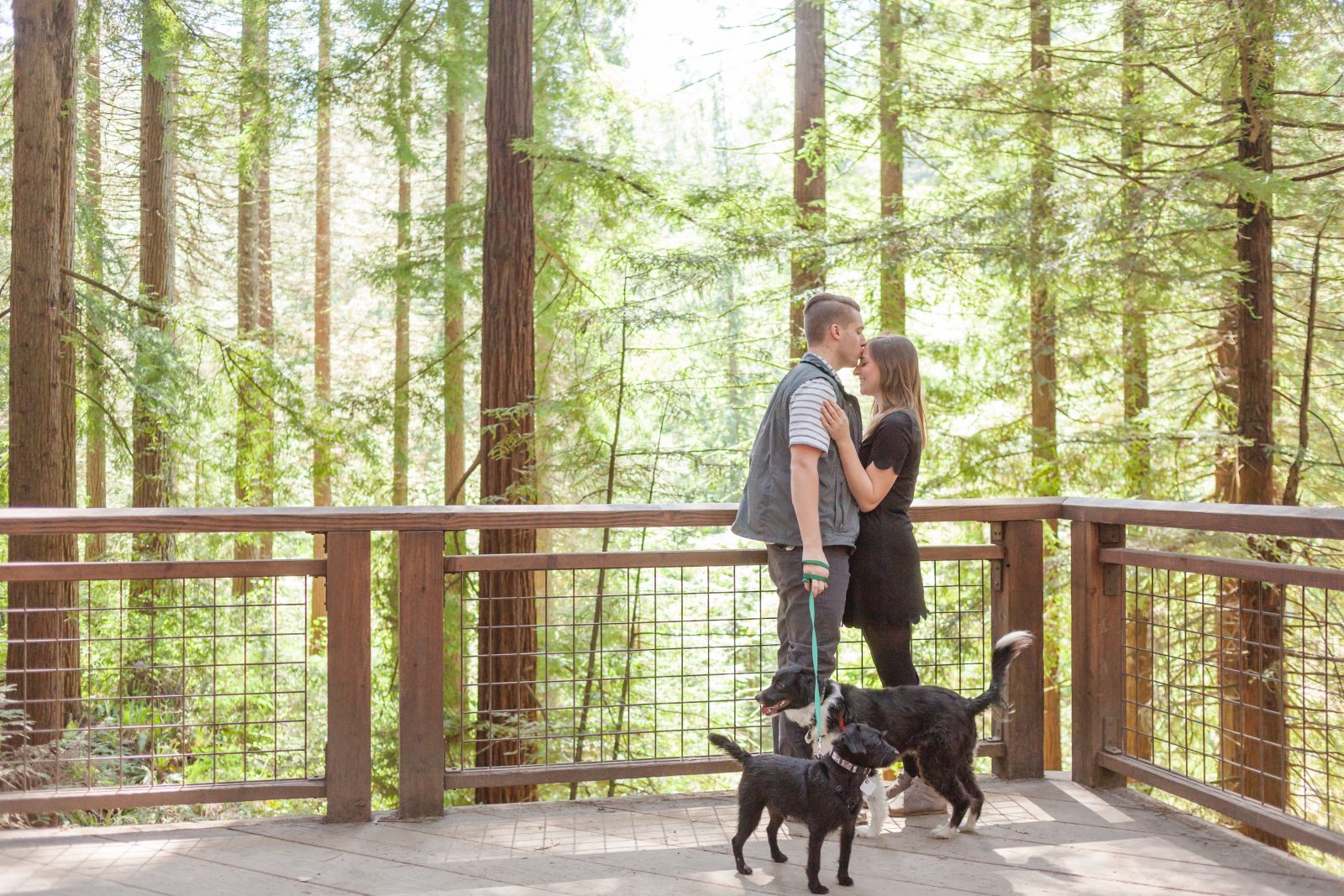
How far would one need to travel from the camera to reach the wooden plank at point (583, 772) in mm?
3578

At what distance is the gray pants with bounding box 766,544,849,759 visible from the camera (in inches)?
126

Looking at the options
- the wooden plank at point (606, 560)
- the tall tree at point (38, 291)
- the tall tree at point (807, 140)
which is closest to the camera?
the wooden plank at point (606, 560)

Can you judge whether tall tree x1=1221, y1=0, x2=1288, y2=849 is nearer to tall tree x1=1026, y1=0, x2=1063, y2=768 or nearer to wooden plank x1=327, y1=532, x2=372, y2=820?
tall tree x1=1026, y1=0, x2=1063, y2=768

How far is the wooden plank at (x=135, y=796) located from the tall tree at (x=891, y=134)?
6.14 metres

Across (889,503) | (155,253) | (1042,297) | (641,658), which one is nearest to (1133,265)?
(1042,297)

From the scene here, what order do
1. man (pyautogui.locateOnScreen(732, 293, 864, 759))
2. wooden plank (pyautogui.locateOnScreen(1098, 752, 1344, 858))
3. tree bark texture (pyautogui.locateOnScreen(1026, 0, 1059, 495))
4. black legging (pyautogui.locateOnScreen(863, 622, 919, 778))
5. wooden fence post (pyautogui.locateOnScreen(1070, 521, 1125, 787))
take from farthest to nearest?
tree bark texture (pyautogui.locateOnScreen(1026, 0, 1059, 495)) < wooden fence post (pyautogui.locateOnScreen(1070, 521, 1125, 787)) < black legging (pyautogui.locateOnScreen(863, 622, 919, 778)) < man (pyautogui.locateOnScreen(732, 293, 864, 759)) < wooden plank (pyautogui.locateOnScreen(1098, 752, 1344, 858))

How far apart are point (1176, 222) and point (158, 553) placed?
900cm

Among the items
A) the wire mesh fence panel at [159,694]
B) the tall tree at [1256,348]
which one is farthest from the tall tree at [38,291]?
the tall tree at [1256,348]

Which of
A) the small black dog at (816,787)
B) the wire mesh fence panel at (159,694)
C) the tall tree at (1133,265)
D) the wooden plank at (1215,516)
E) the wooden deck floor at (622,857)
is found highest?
the tall tree at (1133,265)

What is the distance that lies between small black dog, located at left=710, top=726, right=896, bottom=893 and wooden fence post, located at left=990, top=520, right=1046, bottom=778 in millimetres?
1319

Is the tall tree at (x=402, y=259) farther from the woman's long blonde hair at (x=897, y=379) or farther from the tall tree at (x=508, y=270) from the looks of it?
the woman's long blonde hair at (x=897, y=379)

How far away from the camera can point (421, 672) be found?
3498mm

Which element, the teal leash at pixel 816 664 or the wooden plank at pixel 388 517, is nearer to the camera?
the teal leash at pixel 816 664

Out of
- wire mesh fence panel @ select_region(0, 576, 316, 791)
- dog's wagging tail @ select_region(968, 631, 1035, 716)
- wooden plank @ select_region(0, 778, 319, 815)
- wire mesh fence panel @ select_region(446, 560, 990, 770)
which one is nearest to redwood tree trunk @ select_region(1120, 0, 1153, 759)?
wire mesh fence panel @ select_region(446, 560, 990, 770)
